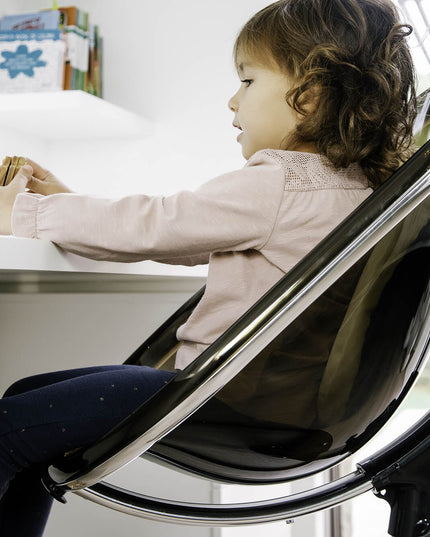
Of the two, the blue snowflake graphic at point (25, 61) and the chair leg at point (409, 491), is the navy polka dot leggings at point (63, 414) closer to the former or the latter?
the chair leg at point (409, 491)

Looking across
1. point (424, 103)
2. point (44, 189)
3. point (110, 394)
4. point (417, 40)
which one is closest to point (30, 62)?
point (417, 40)

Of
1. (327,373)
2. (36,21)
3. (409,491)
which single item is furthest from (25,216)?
(36,21)

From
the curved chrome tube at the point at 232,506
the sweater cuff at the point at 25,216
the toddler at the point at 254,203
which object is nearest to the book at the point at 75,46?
the toddler at the point at 254,203

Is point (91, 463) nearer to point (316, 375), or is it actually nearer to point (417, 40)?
point (316, 375)

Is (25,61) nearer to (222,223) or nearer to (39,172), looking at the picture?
(39,172)

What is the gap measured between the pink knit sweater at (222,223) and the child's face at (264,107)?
84 mm

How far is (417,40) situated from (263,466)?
4.76 feet

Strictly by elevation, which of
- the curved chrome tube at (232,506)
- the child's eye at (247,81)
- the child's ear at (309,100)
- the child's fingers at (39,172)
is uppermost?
the child's eye at (247,81)

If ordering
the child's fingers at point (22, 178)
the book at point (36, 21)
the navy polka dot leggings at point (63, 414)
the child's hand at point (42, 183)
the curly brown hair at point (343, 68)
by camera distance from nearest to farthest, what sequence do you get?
the navy polka dot leggings at point (63, 414) < the curly brown hair at point (343, 68) < the child's fingers at point (22, 178) < the child's hand at point (42, 183) < the book at point (36, 21)

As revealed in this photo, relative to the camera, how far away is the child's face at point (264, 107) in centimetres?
94

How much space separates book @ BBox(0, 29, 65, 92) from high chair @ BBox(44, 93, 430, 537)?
1.75 meters

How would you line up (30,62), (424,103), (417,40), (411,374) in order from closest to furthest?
(411,374) → (424,103) → (417,40) → (30,62)

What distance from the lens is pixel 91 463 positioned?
2.15 ft

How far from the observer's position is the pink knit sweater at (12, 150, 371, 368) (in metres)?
0.80
